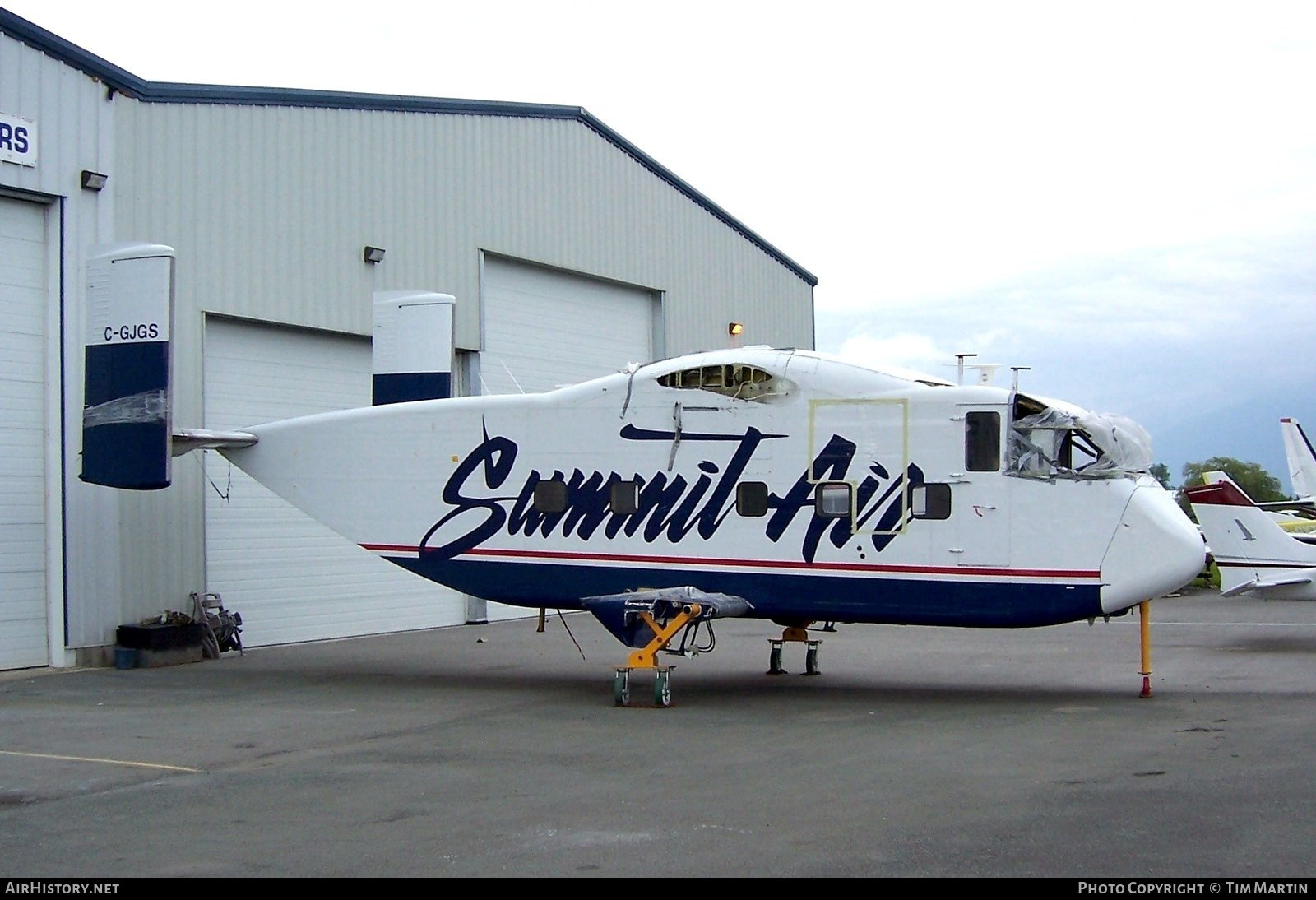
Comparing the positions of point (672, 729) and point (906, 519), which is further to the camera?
point (906, 519)

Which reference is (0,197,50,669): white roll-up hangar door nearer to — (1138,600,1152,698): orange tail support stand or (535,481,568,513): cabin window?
(535,481,568,513): cabin window

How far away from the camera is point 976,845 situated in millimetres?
7258

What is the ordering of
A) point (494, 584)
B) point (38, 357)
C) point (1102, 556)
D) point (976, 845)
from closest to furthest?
point (976, 845) → point (1102, 556) → point (494, 584) → point (38, 357)

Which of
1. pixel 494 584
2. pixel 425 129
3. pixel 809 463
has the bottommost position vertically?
pixel 494 584

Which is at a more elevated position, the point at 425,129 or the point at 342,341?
the point at 425,129

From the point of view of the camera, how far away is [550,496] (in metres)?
14.8

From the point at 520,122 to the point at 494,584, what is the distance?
1198cm

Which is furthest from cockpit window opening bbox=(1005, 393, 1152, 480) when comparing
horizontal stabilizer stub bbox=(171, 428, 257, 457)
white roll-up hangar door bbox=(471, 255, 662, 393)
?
white roll-up hangar door bbox=(471, 255, 662, 393)

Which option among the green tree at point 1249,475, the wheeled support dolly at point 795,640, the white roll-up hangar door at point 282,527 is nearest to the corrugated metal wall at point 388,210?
the white roll-up hangar door at point 282,527

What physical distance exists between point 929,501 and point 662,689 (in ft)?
11.3

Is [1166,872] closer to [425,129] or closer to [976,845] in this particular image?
[976,845]

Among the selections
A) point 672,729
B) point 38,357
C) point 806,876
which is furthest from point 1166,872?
point 38,357

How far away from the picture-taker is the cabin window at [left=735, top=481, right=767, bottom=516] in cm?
1405

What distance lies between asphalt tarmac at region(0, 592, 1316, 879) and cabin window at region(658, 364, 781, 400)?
3.40 meters
